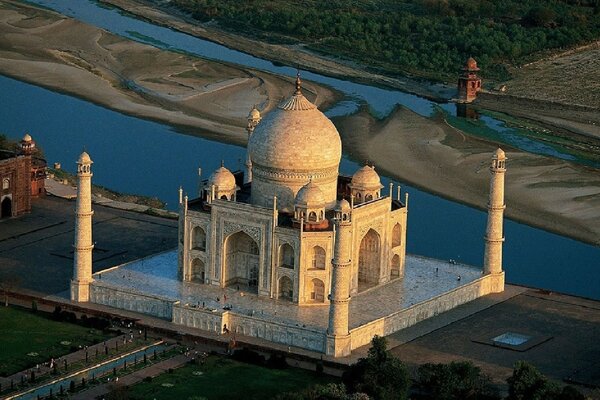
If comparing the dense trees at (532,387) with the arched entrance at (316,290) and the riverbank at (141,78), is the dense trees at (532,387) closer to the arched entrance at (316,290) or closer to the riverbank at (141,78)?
the arched entrance at (316,290)

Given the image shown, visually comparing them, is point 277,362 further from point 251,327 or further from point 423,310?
point 423,310

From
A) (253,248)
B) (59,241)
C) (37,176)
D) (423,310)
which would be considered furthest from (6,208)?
(423,310)

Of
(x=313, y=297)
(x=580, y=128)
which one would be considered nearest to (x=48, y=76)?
(x=580, y=128)

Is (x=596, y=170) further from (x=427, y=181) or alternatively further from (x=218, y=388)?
(x=218, y=388)

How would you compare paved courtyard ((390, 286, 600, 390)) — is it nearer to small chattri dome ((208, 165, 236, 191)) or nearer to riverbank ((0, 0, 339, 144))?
small chattri dome ((208, 165, 236, 191))

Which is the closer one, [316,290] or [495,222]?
[316,290]

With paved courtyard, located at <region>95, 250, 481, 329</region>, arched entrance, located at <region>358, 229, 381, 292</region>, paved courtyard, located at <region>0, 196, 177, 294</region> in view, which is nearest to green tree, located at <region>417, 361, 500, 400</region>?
paved courtyard, located at <region>95, 250, 481, 329</region>

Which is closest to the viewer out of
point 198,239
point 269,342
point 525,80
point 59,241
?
point 269,342
